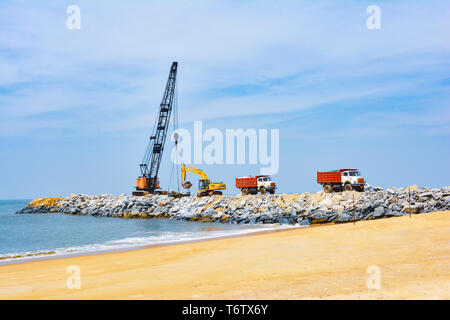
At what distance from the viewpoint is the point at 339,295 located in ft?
27.1

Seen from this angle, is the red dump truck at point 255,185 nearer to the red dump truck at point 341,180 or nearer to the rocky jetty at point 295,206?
the rocky jetty at point 295,206

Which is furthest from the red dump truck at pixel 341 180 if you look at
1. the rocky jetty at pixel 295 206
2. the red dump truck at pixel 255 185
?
the red dump truck at pixel 255 185

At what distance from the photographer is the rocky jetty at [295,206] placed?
34.9 metres

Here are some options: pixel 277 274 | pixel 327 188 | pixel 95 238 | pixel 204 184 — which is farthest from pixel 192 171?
pixel 277 274

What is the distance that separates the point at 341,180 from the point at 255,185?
12.8 m

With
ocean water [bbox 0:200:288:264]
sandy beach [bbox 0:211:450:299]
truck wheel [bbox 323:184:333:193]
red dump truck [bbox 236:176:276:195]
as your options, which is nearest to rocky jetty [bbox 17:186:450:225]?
red dump truck [bbox 236:176:276:195]

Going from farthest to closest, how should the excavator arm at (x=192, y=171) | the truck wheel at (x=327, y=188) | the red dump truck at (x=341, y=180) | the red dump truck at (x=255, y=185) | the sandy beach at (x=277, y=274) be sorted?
the excavator arm at (x=192, y=171) → the red dump truck at (x=255, y=185) → the truck wheel at (x=327, y=188) → the red dump truck at (x=341, y=180) → the sandy beach at (x=277, y=274)

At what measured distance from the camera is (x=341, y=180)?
155 feet

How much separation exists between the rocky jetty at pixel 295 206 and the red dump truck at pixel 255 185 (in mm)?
2645

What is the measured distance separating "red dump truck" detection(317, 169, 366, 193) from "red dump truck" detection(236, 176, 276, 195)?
7.82 meters

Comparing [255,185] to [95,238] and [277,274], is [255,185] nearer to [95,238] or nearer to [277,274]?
[95,238]

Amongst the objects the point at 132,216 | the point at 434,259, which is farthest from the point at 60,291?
the point at 132,216

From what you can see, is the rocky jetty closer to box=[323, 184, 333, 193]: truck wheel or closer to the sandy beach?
box=[323, 184, 333, 193]: truck wheel

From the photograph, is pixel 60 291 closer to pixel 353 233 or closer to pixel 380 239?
pixel 380 239
